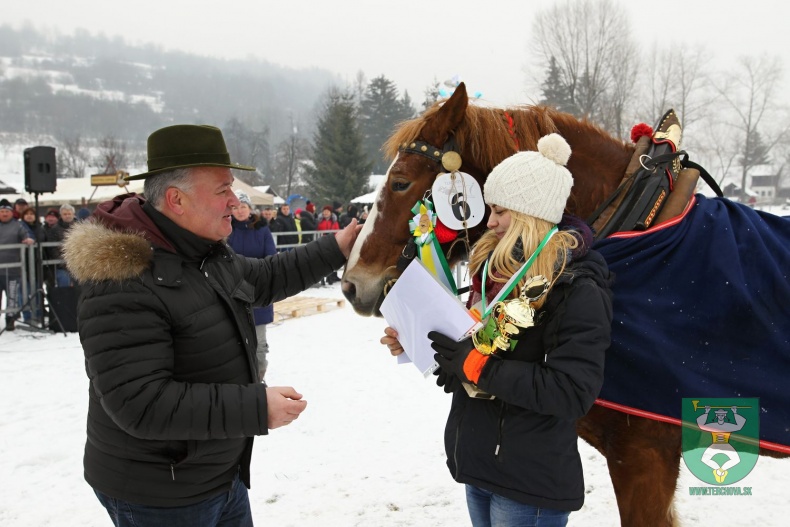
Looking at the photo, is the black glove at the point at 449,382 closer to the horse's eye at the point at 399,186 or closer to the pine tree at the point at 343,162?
the horse's eye at the point at 399,186

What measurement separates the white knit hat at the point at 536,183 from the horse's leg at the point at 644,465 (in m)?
0.98

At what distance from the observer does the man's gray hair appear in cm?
172

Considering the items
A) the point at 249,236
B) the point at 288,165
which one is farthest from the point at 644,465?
the point at 288,165

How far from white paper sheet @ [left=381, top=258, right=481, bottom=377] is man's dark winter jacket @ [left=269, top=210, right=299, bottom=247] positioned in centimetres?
1124

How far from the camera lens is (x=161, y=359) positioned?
1.53 meters

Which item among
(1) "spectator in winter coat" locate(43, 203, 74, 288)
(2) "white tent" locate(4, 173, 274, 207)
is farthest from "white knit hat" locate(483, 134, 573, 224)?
(2) "white tent" locate(4, 173, 274, 207)

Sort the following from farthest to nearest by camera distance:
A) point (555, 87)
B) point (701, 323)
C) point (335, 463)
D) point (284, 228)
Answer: point (555, 87) → point (284, 228) → point (335, 463) → point (701, 323)

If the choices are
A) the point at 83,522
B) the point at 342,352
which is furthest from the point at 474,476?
the point at 342,352

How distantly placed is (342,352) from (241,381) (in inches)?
221

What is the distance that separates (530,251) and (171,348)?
1146mm

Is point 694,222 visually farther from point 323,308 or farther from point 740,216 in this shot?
point 323,308

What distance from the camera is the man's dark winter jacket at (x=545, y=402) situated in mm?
1514

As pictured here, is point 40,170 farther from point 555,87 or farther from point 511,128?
point 555,87

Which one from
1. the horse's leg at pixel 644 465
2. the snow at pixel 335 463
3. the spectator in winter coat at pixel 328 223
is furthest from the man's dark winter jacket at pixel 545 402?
the spectator in winter coat at pixel 328 223
